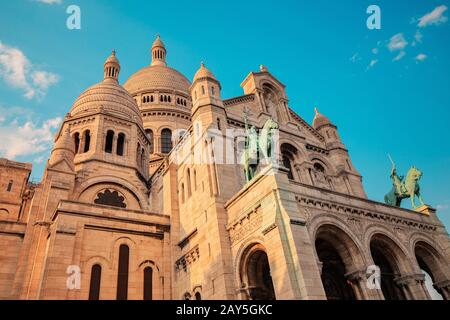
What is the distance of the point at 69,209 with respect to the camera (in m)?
20.1

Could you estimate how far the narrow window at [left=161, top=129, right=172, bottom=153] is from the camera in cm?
4325

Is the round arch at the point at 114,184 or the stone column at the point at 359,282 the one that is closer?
the stone column at the point at 359,282

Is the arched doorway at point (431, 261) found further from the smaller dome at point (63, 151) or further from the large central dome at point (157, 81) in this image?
the large central dome at point (157, 81)

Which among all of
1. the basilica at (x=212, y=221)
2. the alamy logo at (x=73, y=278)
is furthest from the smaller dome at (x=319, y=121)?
the alamy logo at (x=73, y=278)

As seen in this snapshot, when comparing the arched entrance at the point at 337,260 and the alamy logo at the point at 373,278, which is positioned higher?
the arched entrance at the point at 337,260

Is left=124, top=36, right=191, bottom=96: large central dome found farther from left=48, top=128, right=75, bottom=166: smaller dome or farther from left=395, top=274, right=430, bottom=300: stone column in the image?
left=395, top=274, right=430, bottom=300: stone column

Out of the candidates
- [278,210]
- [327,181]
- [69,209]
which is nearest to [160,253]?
[69,209]

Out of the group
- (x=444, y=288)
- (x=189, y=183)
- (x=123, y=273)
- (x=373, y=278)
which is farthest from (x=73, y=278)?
(x=444, y=288)

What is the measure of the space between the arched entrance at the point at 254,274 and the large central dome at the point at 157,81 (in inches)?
1430

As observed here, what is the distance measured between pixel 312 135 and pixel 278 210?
16365 millimetres

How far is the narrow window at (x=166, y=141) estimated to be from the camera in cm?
4325

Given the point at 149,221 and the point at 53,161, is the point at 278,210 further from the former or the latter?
the point at 53,161

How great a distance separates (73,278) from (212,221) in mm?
7567

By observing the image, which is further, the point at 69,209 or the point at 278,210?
the point at 69,209
